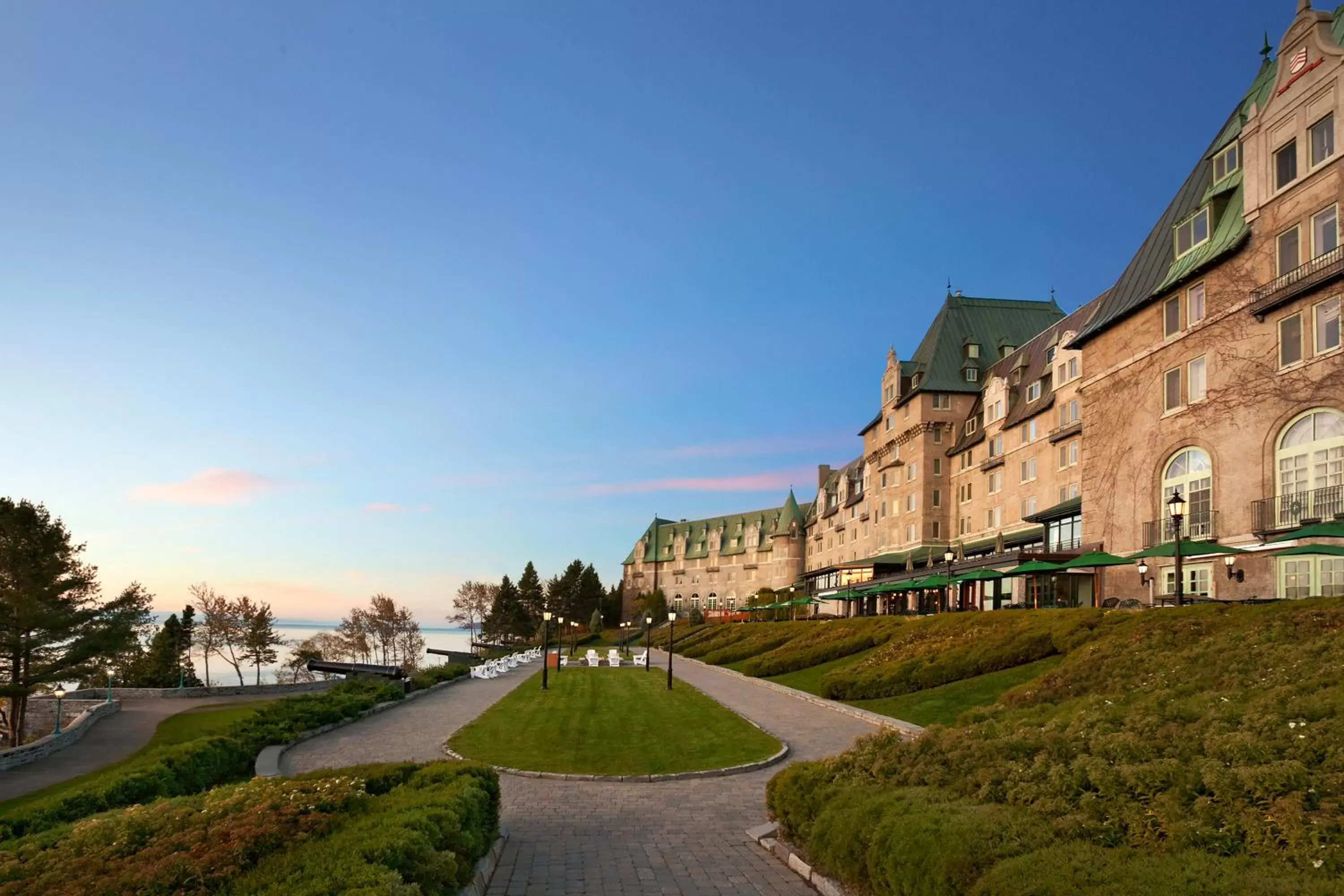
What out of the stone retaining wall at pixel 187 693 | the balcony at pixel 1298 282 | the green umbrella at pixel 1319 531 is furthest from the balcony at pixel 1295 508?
the stone retaining wall at pixel 187 693

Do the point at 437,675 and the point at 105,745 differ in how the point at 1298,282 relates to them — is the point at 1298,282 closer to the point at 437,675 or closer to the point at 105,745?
the point at 437,675

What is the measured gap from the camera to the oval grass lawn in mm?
17031

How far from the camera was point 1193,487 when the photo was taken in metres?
29.1

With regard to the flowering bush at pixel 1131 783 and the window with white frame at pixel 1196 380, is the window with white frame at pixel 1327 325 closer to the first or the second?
the window with white frame at pixel 1196 380

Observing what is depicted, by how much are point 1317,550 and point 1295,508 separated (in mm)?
4788

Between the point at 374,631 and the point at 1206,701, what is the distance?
80.3 metres

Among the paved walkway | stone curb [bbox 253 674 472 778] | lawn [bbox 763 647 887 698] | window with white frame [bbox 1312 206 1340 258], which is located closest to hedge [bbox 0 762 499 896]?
stone curb [bbox 253 674 472 778]

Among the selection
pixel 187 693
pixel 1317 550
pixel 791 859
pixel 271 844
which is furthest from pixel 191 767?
pixel 187 693

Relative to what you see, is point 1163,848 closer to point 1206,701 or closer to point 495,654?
point 1206,701

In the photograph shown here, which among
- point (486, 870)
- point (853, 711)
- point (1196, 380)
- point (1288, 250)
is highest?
point (1288, 250)

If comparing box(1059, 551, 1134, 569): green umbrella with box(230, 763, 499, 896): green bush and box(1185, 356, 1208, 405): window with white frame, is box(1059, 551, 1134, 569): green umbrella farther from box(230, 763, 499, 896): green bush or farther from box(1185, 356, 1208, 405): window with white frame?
box(230, 763, 499, 896): green bush

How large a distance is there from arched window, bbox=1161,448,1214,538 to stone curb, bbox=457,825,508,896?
25.0 m

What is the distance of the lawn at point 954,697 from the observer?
71.8ft

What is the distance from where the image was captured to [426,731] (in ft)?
74.2
